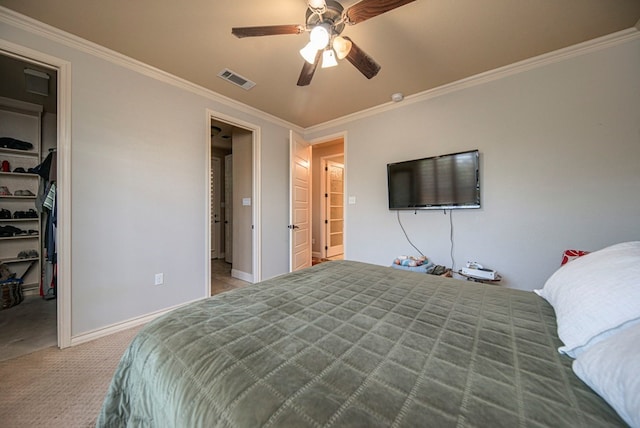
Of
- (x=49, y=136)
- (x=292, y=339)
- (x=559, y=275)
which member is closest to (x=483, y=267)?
(x=559, y=275)

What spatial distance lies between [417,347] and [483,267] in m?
2.17

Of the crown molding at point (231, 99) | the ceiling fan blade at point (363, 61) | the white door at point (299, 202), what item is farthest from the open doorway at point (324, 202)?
the ceiling fan blade at point (363, 61)

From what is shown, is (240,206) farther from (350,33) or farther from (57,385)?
(350,33)

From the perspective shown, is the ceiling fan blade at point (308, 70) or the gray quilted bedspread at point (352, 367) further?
the ceiling fan blade at point (308, 70)

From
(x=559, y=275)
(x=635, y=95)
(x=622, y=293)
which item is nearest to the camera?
(x=622, y=293)

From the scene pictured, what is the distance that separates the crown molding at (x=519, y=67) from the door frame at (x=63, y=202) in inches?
122

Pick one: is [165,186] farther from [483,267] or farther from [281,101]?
[483,267]

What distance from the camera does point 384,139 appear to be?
3174 mm

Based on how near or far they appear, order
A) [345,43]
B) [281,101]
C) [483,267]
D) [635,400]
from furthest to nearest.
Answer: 1. [281,101]
2. [483,267]
3. [345,43]
4. [635,400]

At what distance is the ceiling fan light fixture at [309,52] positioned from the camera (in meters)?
1.55

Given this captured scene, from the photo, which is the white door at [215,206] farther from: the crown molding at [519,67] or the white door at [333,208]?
the crown molding at [519,67]

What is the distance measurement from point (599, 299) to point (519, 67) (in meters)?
2.53

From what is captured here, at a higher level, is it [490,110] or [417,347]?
[490,110]

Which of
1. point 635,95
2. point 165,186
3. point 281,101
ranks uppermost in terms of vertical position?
point 281,101
